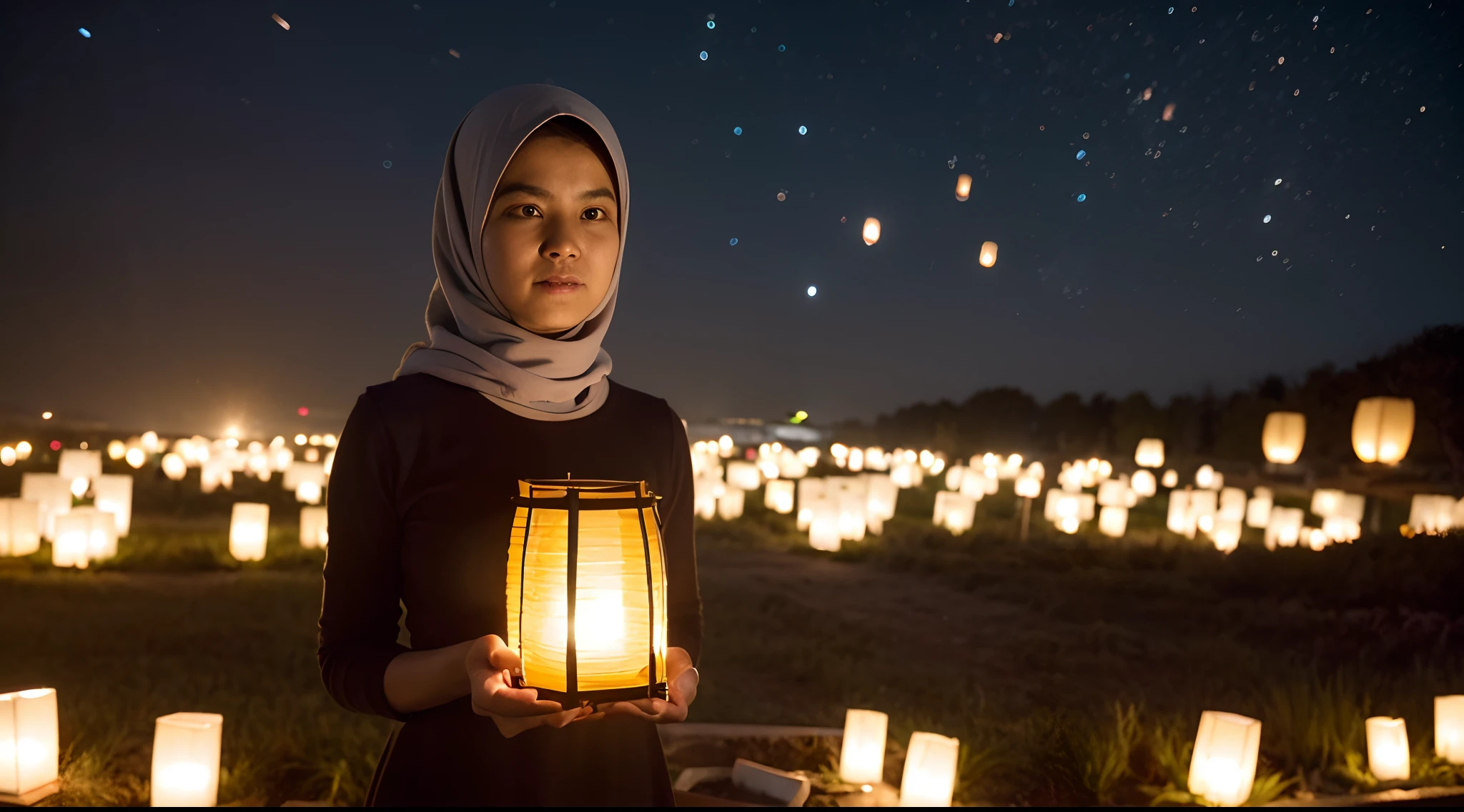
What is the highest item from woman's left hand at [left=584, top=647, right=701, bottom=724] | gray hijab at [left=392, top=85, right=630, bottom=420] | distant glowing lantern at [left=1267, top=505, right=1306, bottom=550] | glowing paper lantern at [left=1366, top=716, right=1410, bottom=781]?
gray hijab at [left=392, top=85, right=630, bottom=420]

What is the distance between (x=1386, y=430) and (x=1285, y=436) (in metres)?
3.23

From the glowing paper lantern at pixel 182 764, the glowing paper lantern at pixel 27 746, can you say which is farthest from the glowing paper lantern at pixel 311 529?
the glowing paper lantern at pixel 182 764

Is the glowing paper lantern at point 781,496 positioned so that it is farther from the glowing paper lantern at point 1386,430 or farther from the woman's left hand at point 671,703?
the woman's left hand at point 671,703

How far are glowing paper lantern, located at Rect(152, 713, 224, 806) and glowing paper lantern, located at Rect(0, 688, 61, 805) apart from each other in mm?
628

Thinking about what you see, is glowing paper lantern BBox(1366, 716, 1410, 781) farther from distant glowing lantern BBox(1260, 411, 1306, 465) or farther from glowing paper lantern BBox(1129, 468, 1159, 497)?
glowing paper lantern BBox(1129, 468, 1159, 497)

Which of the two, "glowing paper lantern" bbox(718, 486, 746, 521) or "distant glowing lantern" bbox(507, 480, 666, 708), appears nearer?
"distant glowing lantern" bbox(507, 480, 666, 708)

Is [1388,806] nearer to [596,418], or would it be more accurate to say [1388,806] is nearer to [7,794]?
[596,418]

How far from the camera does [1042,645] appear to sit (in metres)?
8.27

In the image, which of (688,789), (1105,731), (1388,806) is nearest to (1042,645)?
(1105,731)

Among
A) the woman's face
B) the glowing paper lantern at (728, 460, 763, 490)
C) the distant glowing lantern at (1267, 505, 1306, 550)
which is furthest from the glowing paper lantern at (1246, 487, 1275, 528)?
the woman's face

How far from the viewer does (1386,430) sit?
1425cm

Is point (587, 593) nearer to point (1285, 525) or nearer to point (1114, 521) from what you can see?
point (1114, 521)

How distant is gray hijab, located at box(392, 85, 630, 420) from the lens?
1.51 metres

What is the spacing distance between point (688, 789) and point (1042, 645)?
4883 mm
